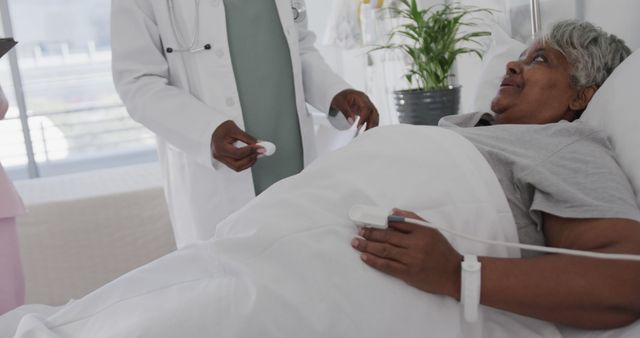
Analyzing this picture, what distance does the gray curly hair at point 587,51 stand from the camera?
135cm

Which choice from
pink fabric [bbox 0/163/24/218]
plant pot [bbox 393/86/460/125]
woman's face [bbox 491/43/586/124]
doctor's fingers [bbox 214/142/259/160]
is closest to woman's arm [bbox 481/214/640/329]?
woman's face [bbox 491/43/586/124]

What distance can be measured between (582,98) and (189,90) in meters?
0.95

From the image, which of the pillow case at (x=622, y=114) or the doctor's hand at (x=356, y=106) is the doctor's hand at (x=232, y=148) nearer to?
the doctor's hand at (x=356, y=106)

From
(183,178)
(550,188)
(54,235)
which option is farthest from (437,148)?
(54,235)

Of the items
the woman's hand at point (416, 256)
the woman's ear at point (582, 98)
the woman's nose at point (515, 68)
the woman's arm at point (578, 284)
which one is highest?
the woman's nose at point (515, 68)

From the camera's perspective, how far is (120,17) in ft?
5.21

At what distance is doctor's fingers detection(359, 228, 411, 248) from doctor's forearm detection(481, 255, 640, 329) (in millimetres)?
118

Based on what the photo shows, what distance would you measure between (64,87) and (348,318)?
5420mm

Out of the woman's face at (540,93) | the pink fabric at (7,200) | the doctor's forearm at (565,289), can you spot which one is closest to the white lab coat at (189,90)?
the pink fabric at (7,200)

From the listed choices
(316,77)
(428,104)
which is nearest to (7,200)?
(316,77)

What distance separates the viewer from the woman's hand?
3.00ft

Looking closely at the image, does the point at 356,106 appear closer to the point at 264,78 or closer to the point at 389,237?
the point at 264,78

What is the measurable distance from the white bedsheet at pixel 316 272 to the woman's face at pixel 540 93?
1.07 ft

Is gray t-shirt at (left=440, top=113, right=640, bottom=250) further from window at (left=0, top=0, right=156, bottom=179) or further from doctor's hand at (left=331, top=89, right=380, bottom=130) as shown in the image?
window at (left=0, top=0, right=156, bottom=179)
